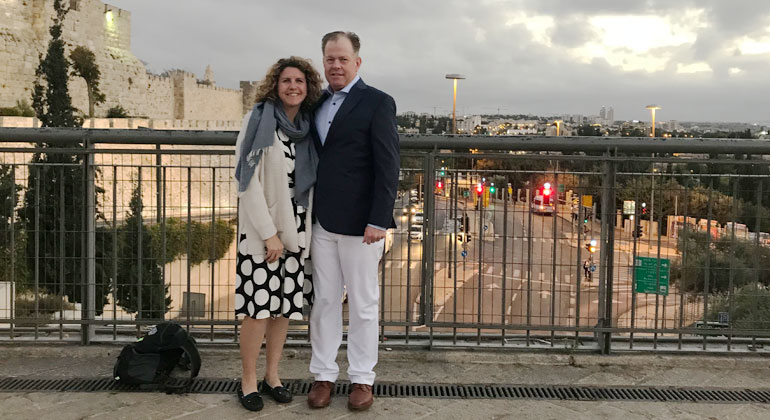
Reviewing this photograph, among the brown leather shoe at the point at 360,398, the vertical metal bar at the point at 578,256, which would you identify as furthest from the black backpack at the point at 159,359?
the vertical metal bar at the point at 578,256

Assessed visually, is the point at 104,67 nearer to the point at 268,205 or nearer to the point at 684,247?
the point at 268,205

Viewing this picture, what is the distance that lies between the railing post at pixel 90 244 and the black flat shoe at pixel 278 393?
1317mm

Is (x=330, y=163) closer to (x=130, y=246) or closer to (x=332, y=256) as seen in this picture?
(x=332, y=256)

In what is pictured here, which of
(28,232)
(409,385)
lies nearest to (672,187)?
(409,385)

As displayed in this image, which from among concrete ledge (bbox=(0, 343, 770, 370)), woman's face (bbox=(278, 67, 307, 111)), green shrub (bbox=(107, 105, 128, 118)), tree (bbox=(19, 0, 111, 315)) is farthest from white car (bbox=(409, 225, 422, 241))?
green shrub (bbox=(107, 105, 128, 118))

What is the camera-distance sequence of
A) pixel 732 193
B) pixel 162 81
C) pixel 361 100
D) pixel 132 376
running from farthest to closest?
pixel 162 81, pixel 732 193, pixel 132 376, pixel 361 100

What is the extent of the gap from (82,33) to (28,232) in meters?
35.7

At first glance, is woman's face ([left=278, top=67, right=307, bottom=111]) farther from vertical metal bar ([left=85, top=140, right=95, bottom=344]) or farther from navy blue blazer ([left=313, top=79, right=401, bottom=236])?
vertical metal bar ([left=85, top=140, right=95, bottom=344])

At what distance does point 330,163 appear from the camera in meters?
3.19

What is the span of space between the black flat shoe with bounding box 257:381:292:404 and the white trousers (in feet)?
0.55

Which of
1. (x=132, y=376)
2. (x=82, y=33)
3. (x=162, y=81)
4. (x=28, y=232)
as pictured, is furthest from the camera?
(x=162, y=81)

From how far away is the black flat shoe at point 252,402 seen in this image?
318 centimetres

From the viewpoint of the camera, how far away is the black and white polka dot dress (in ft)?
10.3

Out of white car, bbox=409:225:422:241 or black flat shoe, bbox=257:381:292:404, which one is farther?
white car, bbox=409:225:422:241
